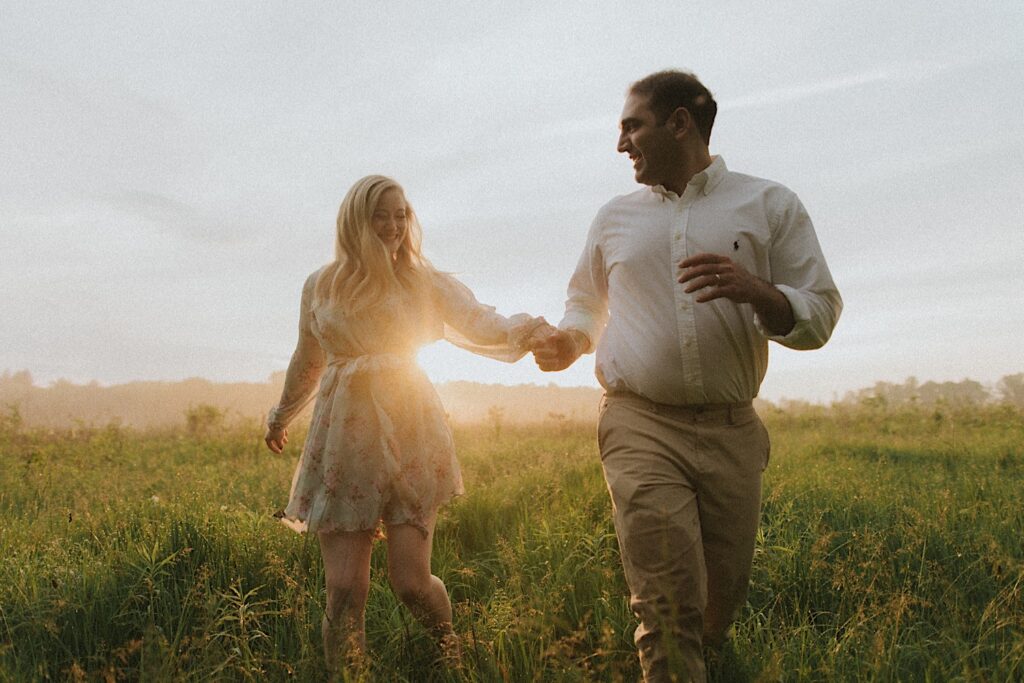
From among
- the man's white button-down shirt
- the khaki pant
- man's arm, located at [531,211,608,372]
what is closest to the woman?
man's arm, located at [531,211,608,372]

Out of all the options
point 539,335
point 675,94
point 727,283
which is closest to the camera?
point 727,283

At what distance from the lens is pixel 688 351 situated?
2998mm

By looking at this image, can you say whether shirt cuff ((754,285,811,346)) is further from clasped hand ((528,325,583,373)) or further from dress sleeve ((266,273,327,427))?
dress sleeve ((266,273,327,427))

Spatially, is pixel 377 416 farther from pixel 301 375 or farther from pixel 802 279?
pixel 802 279

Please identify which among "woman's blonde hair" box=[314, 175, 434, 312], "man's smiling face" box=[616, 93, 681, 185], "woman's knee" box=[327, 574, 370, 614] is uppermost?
"man's smiling face" box=[616, 93, 681, 185]

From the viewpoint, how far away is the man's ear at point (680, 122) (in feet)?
10.5

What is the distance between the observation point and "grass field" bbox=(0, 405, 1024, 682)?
3.19 metres

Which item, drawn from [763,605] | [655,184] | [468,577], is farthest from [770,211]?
[468,577]

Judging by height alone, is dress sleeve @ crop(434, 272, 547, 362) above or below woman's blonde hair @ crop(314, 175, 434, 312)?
below

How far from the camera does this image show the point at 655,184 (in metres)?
3.30

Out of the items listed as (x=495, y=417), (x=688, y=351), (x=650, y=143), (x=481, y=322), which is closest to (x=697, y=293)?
(x=688, y=351)

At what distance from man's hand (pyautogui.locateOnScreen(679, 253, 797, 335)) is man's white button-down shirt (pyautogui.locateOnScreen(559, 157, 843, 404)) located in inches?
4.9

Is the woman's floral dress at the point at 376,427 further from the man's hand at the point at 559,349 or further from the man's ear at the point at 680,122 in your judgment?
the man's ear at the point at 680,122

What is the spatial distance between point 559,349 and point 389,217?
0.98 meters
